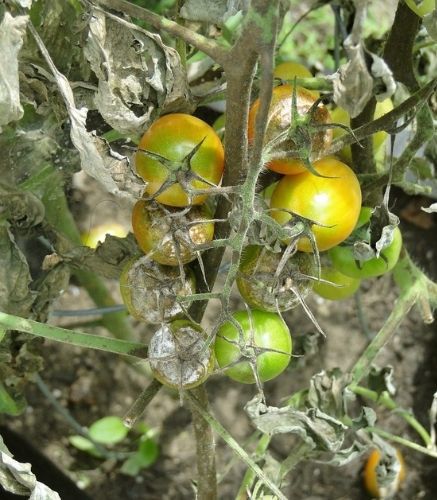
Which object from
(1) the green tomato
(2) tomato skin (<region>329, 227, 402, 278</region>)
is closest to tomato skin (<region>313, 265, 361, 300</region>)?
(2) tomato skin (<region>329, 227, 402, 278</region>)

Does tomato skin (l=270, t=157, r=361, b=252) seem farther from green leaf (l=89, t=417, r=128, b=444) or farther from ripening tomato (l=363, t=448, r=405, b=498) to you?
ripening tomato (l=363, t=448, r=405, b=498)

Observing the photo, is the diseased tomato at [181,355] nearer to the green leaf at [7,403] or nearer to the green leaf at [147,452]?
the green leaf at [7,403]

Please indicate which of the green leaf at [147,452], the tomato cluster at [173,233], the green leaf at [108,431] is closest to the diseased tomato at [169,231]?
the tomato cluster at [173,233]

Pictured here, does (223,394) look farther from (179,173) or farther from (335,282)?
(179,173)

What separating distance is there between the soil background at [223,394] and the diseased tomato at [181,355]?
0.74 m

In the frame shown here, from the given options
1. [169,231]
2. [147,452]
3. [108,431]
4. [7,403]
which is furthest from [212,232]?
[147,452]

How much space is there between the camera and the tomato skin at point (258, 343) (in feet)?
2.63

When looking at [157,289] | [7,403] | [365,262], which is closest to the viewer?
[157,289]

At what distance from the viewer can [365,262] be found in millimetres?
906

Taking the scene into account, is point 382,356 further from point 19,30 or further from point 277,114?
point 19,30

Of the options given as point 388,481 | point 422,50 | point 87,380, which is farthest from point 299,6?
point 388,481

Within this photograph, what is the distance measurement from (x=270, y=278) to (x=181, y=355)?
0.40 feet

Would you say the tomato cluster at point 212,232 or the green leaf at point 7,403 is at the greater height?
the tomato cluster at point 212,232

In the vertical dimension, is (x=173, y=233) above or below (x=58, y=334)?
above
